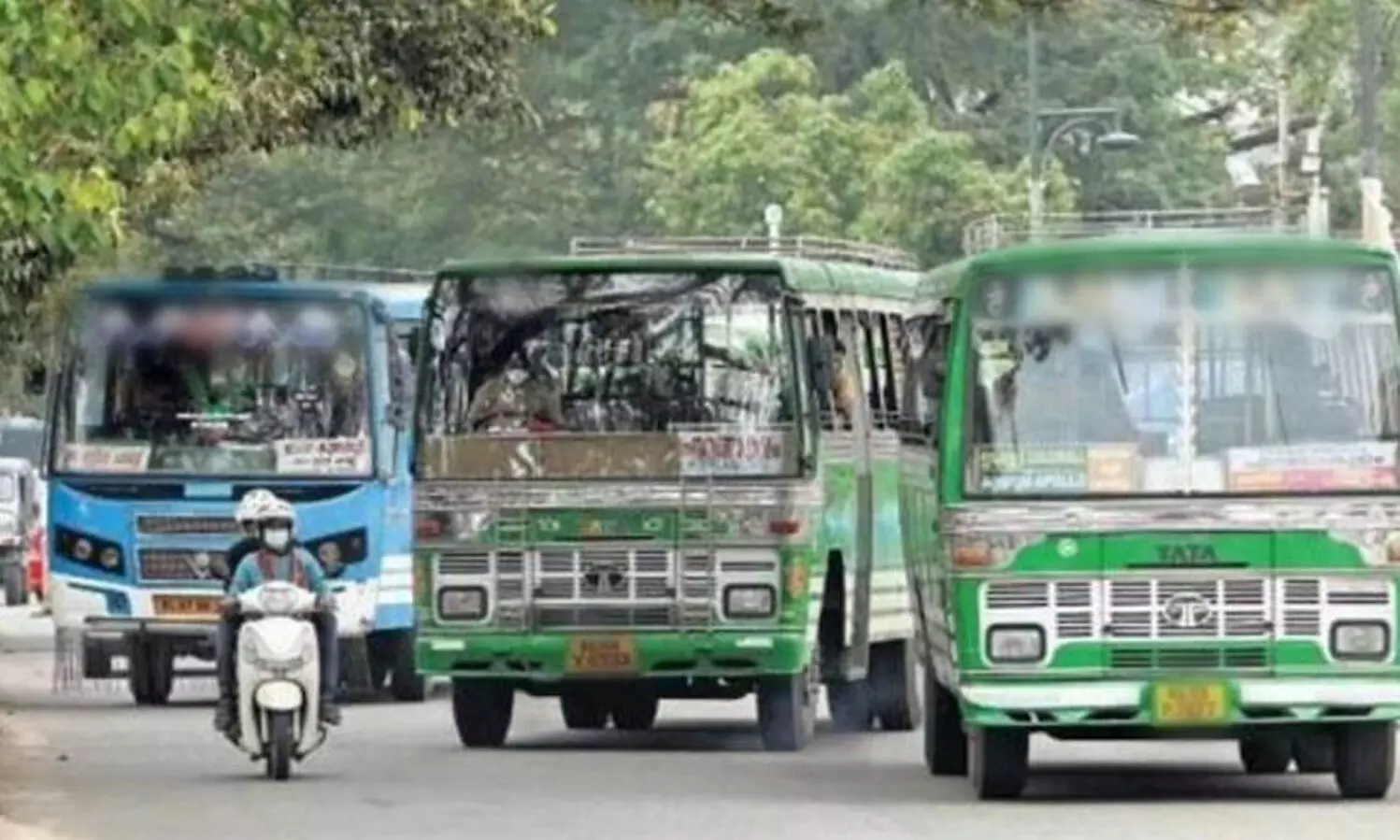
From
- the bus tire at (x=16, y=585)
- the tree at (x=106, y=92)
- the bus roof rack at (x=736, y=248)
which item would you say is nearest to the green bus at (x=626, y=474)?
the bus roof rack at (x=736, y=248)

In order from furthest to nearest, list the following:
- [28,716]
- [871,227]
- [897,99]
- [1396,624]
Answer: [897,99] → [871,227] → [28,716] → [1396,624]

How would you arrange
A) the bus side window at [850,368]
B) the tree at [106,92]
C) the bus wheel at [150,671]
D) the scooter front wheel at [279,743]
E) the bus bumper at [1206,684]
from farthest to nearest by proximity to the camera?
the bus wheel at [150,671] < the bus side window at [850,368] < the scooter front wheel at [279,743] < the bus bumper at [1206,684] < the tree at [106,92]

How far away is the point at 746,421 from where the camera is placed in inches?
929

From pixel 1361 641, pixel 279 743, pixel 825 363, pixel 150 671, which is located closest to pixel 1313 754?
pixel 1361 641

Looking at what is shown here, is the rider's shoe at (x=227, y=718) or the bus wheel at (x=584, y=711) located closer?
the rider's shoe at (x=227, y=718)

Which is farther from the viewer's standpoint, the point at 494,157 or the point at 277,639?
the point at 494,157

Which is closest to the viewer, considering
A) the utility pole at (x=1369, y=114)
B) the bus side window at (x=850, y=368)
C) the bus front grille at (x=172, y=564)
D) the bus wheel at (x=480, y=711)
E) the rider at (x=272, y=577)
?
the rider at (x=272, y=577)

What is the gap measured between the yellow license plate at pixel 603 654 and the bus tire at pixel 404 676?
660 cm

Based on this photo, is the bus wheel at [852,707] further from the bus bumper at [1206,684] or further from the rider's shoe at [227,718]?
the bus bumper at [1206,684]

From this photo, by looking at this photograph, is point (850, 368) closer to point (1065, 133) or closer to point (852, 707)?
point (852, 707)

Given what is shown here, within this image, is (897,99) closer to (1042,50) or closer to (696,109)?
(696,109)

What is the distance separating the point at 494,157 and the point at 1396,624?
183 feet

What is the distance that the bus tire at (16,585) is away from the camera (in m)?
58.5

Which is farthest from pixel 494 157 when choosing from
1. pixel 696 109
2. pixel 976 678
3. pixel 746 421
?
pixel 976 678
